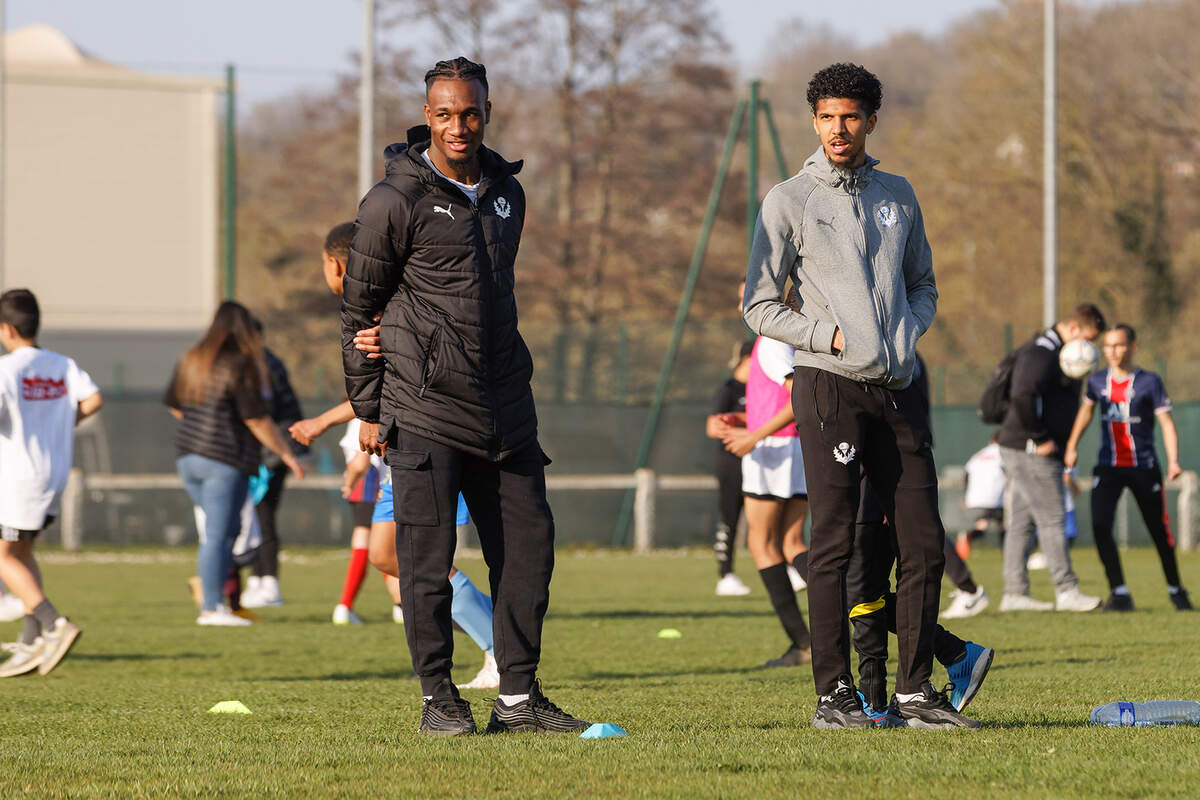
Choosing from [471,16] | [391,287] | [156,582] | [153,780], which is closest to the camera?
[153,780]

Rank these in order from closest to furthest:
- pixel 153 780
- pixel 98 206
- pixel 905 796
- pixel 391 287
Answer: pixel 905 796
pixel 153 780
pixel 391 287
pixel 98 206

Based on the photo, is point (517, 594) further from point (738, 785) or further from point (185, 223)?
point (185, 223)

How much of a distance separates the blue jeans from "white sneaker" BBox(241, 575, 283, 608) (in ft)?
5.75

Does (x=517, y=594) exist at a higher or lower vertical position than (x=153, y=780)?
higher

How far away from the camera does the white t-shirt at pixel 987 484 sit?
16438mm

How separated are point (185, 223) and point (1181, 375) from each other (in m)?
15.5

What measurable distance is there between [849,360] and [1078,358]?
21.1 ft

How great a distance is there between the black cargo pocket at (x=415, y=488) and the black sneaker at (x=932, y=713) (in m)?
1.56

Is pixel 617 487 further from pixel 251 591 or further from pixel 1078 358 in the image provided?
pixel 1078 358

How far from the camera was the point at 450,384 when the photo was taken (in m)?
5.08

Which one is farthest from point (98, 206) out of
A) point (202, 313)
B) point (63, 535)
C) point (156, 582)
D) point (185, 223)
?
point (156, 582)

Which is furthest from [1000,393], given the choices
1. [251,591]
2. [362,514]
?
[251,591]

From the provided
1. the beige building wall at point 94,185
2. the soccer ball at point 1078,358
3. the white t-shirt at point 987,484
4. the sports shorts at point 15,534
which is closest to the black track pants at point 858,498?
the sports shorts at point 15,534

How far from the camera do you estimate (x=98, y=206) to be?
3156 cm
